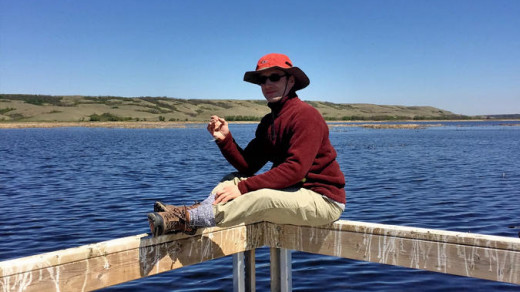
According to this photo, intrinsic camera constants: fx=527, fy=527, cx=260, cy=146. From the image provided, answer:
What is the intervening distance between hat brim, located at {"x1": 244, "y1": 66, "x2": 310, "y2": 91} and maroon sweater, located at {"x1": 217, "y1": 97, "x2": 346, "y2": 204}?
20cm

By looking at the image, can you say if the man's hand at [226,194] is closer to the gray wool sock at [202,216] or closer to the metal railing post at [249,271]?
the gray wool sock at [202,216]

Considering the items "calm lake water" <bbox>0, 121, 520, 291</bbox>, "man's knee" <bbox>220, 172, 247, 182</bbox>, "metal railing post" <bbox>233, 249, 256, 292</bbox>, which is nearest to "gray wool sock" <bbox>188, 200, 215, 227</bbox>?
"man's knee" <bbox>220, 172, 247, 182</bbox>

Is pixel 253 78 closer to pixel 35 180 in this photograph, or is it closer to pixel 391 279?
pixel 391 279

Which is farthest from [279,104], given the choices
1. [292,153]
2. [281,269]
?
[281,269]

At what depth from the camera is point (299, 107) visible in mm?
4637

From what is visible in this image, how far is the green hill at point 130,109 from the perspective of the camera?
134 metres

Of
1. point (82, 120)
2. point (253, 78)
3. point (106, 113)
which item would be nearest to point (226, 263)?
point (253, 78)

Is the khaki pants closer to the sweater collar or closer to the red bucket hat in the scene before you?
the sweater collar

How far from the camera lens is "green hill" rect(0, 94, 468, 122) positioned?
13375 centimetres

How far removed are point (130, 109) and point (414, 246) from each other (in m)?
154

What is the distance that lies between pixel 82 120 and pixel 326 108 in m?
92.6

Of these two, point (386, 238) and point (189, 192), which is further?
point (189, 192)

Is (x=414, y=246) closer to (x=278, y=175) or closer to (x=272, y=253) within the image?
(x=278, y=175)

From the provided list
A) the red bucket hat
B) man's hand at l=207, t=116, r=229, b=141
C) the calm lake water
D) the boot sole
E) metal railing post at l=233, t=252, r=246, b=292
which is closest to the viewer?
the boot sole
